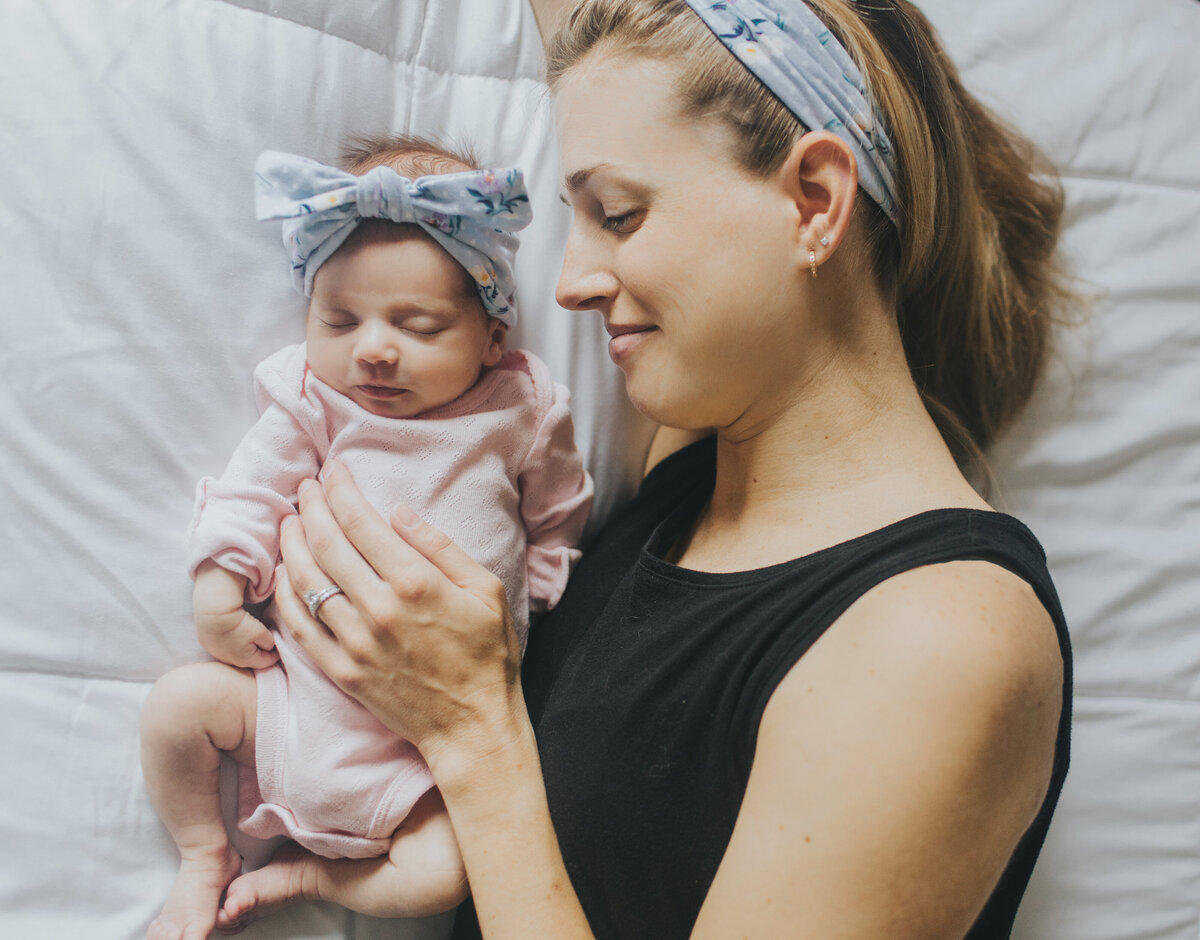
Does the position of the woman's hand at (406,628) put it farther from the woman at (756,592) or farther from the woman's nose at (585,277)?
the woman's nose at (585,277)

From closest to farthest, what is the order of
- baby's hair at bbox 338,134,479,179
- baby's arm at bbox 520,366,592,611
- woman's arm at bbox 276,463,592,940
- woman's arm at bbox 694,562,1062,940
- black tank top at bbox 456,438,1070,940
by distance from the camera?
woman's arm at bbox 694,562,1062,940 → black tank top at bbox 456,438,1070,940 → woman's arm at bbox 276,463,592,940 → baby's hair at bbox 338,134,479,179 → baby's arm at bbox 520,366,592,611

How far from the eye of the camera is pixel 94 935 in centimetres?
102

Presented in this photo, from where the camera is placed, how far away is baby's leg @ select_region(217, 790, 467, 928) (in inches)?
39.8

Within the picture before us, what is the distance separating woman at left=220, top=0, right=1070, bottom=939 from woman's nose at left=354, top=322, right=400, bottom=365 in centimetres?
15

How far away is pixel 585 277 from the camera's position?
0.98m

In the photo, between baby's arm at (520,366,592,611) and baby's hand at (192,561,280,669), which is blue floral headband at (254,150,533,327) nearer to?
baby's arm at (520,366,592,611)

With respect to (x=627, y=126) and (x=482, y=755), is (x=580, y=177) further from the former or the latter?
(x=482, y=755)

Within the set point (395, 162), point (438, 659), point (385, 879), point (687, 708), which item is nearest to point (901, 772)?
point (687, 708)

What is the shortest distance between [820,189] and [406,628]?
2.04ft

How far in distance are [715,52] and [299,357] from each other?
58 cm

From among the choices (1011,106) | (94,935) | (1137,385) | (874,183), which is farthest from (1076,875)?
(94,935)

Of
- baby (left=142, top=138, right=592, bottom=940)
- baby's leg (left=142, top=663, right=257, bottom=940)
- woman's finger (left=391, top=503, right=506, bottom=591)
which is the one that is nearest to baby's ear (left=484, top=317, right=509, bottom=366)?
baby (left=142, top=138, right=592, bottom=940)

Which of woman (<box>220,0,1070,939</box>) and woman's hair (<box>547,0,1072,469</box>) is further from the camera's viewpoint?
woman's hair (<box>547,0,1072,469</box>)

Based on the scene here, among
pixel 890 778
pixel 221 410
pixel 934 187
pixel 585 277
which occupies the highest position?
pixel 934 187
